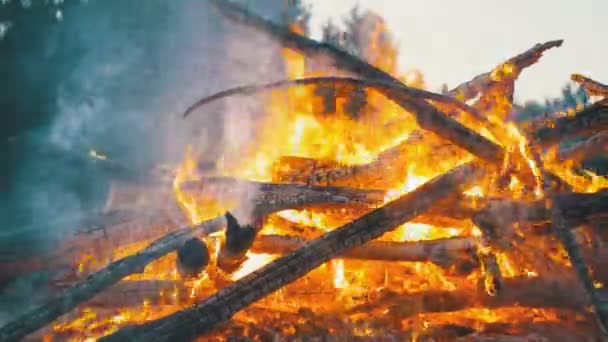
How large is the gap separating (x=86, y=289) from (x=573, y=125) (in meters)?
4.64

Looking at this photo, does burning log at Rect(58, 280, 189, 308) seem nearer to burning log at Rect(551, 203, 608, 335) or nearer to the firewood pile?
the firewood pile

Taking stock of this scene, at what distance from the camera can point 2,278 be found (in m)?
5.77

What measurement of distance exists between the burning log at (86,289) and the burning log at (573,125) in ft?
11.4

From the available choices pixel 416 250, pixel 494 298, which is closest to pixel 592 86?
pixel 416 250

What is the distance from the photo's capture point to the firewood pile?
398 centimetres

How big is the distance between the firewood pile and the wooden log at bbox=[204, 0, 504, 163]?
0.01 metres

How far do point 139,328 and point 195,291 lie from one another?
1.57 meters

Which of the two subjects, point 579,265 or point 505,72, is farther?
point 505,72

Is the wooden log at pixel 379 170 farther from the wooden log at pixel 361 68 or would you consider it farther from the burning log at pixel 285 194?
the wooden log at pixel 361 68

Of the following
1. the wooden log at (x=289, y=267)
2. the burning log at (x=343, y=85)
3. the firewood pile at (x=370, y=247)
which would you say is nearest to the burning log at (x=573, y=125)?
the firewood pile at (x=370, y=247)

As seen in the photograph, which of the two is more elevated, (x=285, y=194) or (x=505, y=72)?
(x=505, y=72)

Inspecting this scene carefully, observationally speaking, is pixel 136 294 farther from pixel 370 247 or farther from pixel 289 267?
pixel 370 247

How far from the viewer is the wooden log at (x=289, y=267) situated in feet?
11.2

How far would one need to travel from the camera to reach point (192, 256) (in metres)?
4.55
